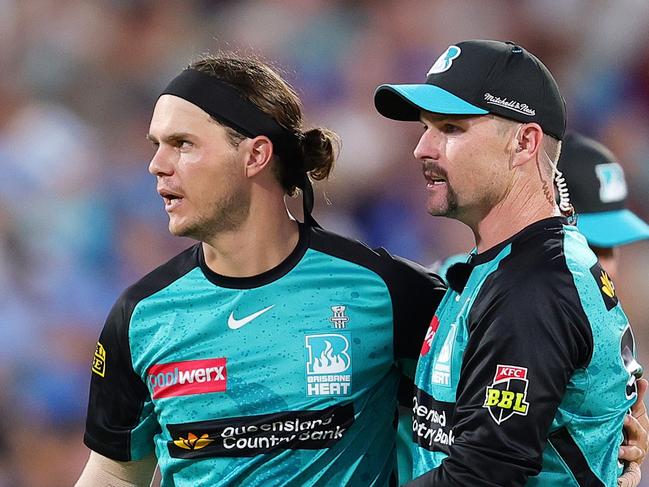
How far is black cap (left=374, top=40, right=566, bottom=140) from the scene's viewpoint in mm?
2689

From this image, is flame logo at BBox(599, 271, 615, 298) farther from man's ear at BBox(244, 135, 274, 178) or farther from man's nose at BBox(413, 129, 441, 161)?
man's ear at BBox(244, 135, 274, 178)

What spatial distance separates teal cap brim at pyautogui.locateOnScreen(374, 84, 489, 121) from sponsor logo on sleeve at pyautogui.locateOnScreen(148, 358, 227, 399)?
891 millimetres

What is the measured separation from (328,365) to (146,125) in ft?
12.2

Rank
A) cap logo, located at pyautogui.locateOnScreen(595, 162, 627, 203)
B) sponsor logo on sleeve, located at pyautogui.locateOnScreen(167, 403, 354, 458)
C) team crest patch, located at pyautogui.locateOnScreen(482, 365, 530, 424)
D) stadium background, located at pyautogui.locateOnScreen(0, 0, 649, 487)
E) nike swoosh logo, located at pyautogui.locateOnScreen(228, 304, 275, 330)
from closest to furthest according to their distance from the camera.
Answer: team crest patch, located at pyautogui.locateOnScreen(482, 365, 530, 424), sponsor logo on sleeve, located at pyautogui.locateOnScreen(167, 403, 354, 458), nike swoosh logo, located at pyautogui.locateOnScreen(228, 304, 275, 330), cap logo, located at pyautogui.locateOnScreen(595, 162, 627, 203), stadium background, located at pyautogui.locateOnScreen(0, 0, 649, 487)

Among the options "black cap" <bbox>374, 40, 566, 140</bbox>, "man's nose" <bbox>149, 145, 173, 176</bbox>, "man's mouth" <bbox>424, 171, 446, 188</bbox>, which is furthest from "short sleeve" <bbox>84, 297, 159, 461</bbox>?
"black cap" <bbox>374, 40, 566, 140</bbox>

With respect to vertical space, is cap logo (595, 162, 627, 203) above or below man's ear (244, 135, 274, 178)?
below

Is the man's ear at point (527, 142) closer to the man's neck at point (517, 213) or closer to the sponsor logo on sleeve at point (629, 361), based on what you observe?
the man's neck at point (517, 213)

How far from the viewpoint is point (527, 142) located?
2703mm

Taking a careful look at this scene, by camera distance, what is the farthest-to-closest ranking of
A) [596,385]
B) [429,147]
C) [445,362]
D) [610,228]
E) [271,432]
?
[610,228], [271,432], [429,147], [445,362], [596,385]

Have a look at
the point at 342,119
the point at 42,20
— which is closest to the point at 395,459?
the point at 342,119

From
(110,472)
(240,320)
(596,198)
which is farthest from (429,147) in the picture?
(596,198)

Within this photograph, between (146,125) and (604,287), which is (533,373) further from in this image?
(146,125)

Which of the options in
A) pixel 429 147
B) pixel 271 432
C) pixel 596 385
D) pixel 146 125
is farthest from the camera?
pixel 146 125

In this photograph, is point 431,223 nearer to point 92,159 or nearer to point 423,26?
point 423,26
